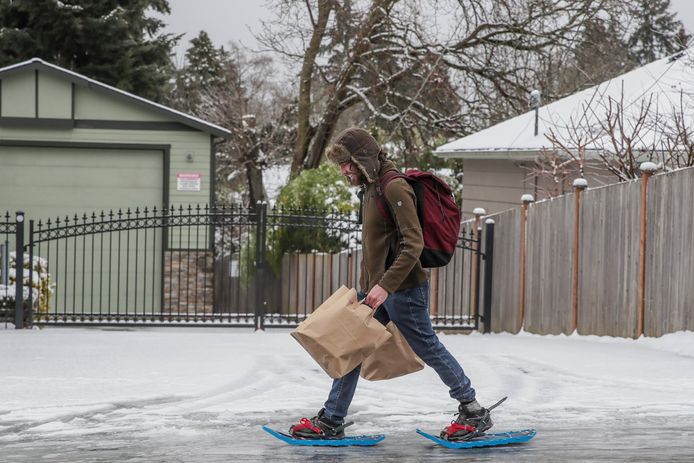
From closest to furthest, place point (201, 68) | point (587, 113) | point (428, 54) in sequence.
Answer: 1. point (587, 113)
2. point (428, 54)
3. point (201, 68)

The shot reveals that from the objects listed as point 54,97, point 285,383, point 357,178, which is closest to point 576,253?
point 285,383

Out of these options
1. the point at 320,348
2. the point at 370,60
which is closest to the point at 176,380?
the point at 320,348

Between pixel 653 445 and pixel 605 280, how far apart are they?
4713 millimetres

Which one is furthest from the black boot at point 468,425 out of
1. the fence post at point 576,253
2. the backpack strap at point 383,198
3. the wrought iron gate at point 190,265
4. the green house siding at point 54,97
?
the green house siding at point 54,97

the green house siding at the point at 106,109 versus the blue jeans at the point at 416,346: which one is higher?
the green house siding at the point at 106,109

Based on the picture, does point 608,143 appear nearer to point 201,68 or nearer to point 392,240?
point 392,240

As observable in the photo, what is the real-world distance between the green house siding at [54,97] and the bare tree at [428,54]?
732 centimetres

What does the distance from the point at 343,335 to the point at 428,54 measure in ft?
61.0

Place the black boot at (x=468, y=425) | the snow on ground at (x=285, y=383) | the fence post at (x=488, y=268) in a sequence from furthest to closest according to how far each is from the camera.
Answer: the fence post at (x=488, y=268)
the snow on ground at (x=285, y=383)
the black boot at (x=468, y=425)

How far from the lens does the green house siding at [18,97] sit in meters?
18.8

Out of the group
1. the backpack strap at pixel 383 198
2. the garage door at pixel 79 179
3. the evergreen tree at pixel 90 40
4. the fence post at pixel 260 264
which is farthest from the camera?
the evergreen tree at pixel 90 40

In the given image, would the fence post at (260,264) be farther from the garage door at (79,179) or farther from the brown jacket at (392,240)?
the garage door at (79,179)

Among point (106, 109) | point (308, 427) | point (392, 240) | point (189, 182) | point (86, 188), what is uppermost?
point (106, 109)

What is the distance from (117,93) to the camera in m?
18.8
